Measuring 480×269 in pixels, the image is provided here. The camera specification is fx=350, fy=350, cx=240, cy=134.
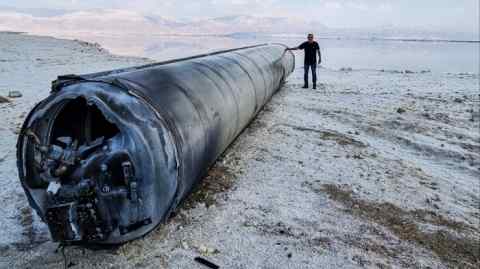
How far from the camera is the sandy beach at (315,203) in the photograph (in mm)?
3039

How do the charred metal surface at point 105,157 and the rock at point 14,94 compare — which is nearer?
the charred metal surface at point 105,157

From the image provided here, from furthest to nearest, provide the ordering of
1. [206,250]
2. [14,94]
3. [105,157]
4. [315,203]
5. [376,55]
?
[376,55]
[14,94]
[315,203]
[206,250]
[105,157]

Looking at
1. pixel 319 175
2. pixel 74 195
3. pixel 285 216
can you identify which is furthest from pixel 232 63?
pixel 74 195

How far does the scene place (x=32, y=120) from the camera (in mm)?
2584

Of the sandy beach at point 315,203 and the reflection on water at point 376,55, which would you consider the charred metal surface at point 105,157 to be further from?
the reflection on water at point 376,55

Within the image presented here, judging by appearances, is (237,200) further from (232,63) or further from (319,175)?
(232,63)

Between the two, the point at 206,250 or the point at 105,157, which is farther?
the point at 206,250

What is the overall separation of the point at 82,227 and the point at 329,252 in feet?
6.79

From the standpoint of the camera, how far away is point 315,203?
13.1ft

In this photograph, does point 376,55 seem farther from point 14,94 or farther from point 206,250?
point 206,250

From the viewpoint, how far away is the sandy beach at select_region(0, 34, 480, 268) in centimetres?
304

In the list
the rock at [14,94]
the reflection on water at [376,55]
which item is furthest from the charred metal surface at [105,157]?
the reflection on water at [376,55]

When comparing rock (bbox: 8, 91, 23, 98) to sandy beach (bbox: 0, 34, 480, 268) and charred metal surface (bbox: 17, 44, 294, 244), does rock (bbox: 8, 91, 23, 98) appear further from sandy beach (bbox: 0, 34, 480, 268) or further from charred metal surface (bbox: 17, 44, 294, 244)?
charred metal surface (bbox: 17, 44, 294, 244)

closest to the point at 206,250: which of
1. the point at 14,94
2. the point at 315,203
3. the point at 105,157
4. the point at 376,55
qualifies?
the point at 105,157
